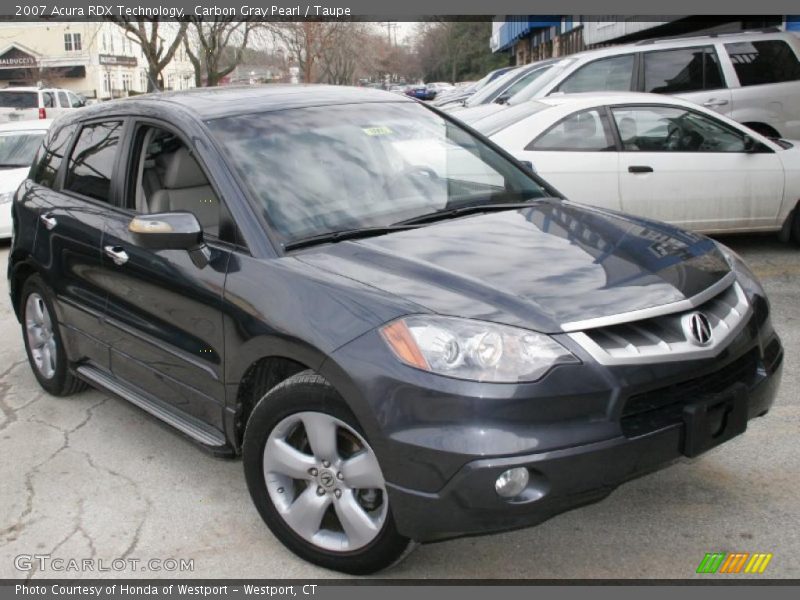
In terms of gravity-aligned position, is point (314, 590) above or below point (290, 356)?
below

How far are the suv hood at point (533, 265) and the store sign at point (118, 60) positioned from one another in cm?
7932

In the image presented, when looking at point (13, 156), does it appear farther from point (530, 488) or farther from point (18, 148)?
point (530, 488)

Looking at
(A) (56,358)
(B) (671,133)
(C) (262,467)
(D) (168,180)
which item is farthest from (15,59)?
(C) (262,467)

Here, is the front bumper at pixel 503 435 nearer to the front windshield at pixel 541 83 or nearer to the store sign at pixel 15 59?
the front windshield at pixel 541 83

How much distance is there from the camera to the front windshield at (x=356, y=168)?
12.0ft

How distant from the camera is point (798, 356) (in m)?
5.15

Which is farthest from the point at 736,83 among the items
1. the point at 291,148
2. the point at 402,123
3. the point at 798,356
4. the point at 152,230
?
the point at 152,230

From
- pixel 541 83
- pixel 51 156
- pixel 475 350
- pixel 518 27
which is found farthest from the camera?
pixel 518 27

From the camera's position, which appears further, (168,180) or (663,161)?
(663,161)

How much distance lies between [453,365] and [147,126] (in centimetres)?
227

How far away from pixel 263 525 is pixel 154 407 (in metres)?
0.83

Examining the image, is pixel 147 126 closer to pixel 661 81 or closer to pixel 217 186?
pixel 217 186

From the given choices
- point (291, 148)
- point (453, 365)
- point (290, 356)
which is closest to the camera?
point (453, 365)

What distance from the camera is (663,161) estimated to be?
24.5 feet
